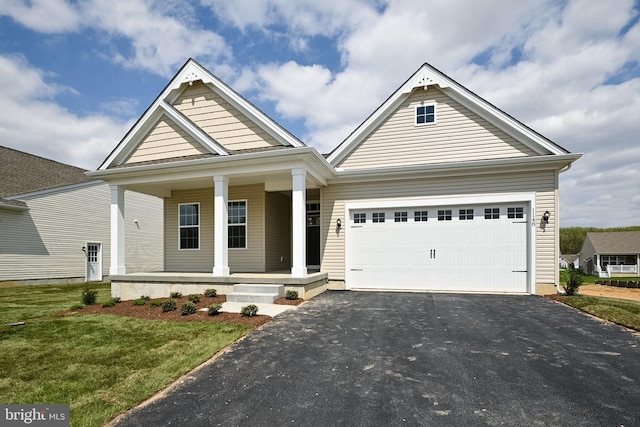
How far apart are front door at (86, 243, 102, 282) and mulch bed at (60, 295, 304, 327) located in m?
11.2

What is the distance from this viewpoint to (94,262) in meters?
18.2

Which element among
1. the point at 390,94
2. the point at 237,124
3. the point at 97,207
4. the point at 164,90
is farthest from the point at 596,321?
the point at 97,207

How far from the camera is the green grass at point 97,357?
3.52m

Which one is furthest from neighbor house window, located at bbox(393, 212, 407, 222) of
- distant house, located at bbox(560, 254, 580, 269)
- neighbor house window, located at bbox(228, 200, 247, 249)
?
distant house, located at bbox(560, 254, 580, 269)

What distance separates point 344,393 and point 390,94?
9.60 m

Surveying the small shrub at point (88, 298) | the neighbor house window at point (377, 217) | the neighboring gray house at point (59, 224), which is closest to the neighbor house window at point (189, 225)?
the small shrub at point (88, 298)

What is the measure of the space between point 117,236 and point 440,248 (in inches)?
412

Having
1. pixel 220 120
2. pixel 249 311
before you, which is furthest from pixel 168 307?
pixel 220 120

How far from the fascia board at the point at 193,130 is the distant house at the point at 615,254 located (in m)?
41.3

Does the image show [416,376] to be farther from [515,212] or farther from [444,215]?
[515,212]

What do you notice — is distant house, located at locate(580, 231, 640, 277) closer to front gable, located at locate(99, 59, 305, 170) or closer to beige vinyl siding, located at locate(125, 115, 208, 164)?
front gable, located at locate(99, 59, 305, 170)

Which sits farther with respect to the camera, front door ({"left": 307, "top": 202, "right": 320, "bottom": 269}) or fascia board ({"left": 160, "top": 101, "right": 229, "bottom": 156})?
front door ({"left": 307, "top": 202, "right": 320, "bottom": 269})

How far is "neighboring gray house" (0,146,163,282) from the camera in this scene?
14.8 m

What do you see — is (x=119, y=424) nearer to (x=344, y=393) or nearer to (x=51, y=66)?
(x=344, y=393)
